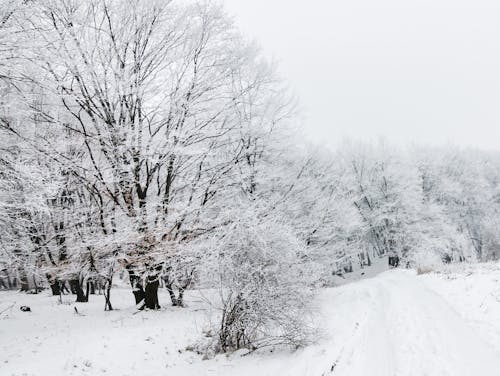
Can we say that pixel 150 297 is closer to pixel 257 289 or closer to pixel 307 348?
pixel 257 289

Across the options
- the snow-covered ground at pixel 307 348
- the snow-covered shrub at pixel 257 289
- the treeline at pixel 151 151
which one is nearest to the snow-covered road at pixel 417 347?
the snow-covered ground at pixel 307 348

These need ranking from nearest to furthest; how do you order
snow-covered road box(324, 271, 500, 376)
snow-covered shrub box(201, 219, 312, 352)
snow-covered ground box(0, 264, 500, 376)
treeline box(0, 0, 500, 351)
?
snow-covered road box(324, 271, 500, 376) → snow-covered ground box(0, 264, 500, 376) → snow-covered shrub box(201, 219, 312, 352) → treeline box(0, 0, 500, 351)

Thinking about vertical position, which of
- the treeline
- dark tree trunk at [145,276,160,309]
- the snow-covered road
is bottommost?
the snow-covered road

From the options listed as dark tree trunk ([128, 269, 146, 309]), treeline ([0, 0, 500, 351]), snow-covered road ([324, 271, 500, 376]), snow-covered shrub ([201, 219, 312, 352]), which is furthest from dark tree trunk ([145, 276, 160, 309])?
snow-covered road ([324, 271, 500, 376])

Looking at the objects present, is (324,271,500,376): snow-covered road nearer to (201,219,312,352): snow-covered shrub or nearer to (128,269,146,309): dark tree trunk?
(201,219,312,352): snow-covered shrub

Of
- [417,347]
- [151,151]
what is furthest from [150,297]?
[417,347]

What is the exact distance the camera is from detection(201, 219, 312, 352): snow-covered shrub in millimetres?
9031

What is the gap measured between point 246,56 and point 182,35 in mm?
3024

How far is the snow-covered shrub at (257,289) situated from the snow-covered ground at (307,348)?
530 millimetres

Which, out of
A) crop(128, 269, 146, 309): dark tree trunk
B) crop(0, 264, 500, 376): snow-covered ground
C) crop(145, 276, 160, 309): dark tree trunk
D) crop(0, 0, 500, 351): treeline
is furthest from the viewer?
crop(145, 276, 160, 309): dark tree trunk

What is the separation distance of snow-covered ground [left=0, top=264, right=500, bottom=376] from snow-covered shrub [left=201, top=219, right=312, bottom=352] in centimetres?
53

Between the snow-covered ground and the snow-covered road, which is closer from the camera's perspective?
the snow-covered road

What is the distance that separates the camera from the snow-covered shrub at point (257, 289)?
9.03 m

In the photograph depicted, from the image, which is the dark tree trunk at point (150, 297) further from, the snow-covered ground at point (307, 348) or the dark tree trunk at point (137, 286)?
the snow-covered ground at point (307, 348)
